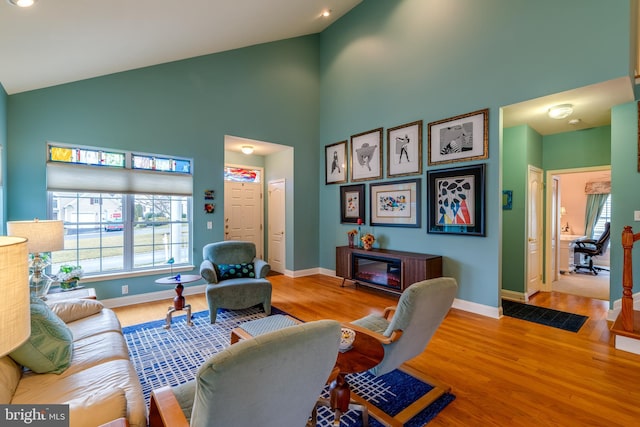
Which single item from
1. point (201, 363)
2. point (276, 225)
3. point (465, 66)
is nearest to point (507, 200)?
point (465, 66)

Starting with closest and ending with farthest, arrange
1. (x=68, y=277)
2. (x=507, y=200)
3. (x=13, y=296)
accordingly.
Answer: (x=13, y=296) → (x=68, y=277) → (x=507, y=200)

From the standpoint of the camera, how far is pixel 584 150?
4559mm

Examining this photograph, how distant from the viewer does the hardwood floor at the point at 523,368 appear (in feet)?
6.42

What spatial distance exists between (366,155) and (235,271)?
3058 millimetres

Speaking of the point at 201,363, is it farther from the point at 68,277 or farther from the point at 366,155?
the point at 366,155

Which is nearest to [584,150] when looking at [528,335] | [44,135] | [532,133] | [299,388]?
[532,133]

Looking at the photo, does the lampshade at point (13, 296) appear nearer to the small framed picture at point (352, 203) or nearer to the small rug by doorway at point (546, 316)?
the small rug by doorway at point (546, 316)

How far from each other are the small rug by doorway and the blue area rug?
7.39 feet

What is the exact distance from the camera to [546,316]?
12.3 feet

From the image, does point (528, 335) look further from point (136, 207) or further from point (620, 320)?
point (136, 207)

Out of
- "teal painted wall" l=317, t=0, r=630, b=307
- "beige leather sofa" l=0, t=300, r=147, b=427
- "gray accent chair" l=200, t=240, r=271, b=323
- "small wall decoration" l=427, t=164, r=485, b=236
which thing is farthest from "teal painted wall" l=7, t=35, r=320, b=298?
"small wall decoration" l=427, t=164, r=485, b=236

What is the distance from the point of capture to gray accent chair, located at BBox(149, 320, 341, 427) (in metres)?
0.93

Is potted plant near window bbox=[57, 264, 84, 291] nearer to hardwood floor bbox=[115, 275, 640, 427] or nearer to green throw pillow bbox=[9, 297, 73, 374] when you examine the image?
hardwood floor bbox=[115, 275, 640, 427]

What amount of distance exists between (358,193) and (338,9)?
3457 millimetres
